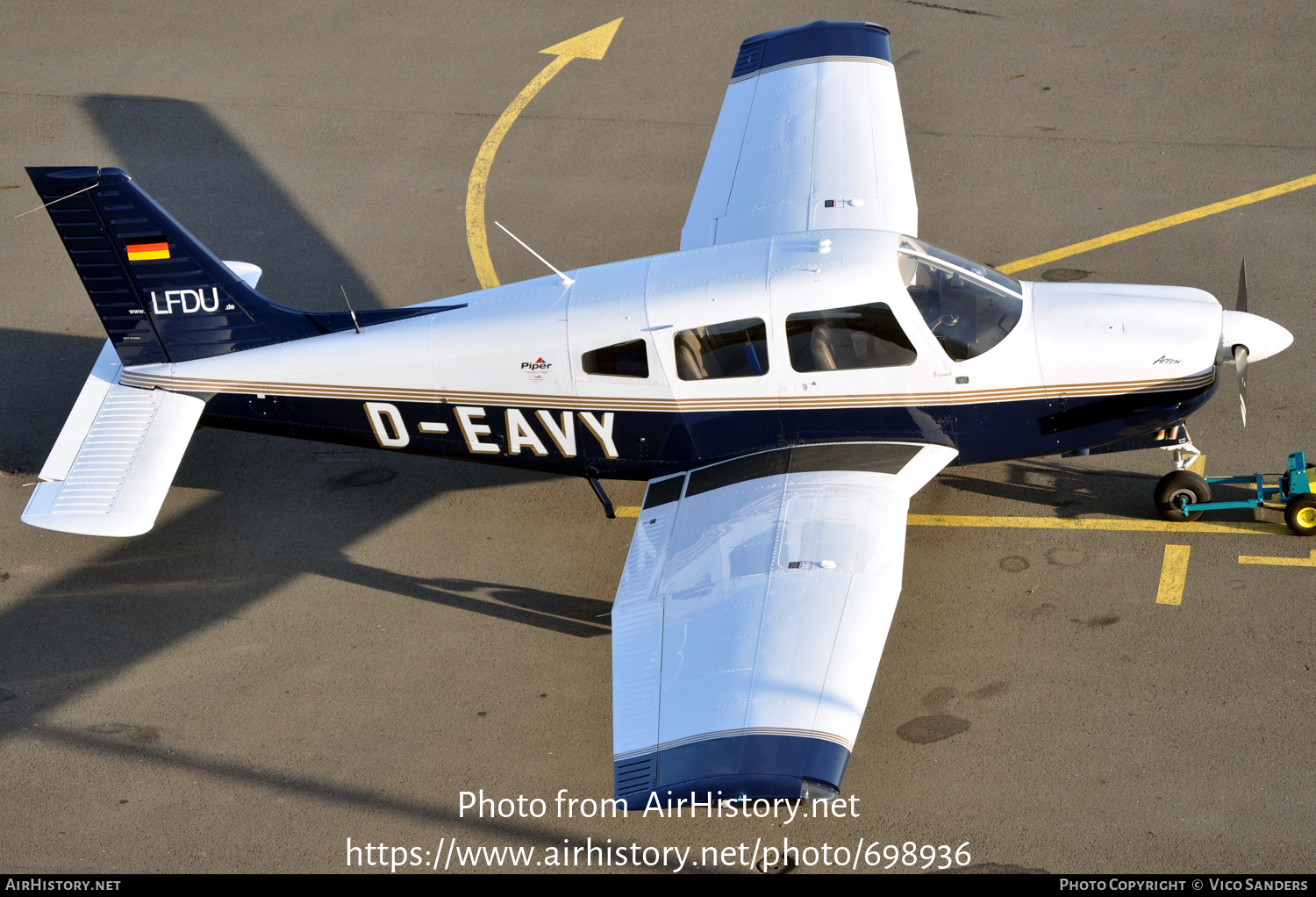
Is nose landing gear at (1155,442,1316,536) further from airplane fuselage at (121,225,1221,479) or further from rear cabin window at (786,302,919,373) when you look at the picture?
rear cabin window at (786,302,919,373)

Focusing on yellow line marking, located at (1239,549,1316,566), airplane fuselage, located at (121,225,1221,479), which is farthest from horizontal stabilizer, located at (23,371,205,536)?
yellow line marking, located at (1239,549,1316,566)

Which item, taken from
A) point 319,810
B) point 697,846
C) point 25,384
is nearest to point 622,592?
point 697,846

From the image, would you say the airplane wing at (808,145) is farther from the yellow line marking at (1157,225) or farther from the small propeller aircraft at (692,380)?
the yellow line marking at (1157,225)

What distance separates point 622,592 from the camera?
7.57m

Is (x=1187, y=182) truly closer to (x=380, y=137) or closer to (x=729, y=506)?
(x=729, y=506)

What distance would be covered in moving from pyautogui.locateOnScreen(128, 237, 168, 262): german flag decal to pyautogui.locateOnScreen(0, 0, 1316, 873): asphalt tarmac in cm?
223

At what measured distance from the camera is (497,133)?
14211 mm

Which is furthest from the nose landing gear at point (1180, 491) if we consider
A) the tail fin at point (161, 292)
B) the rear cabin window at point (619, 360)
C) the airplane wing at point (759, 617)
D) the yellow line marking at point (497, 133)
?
the yellow line marking at point (497, 133)

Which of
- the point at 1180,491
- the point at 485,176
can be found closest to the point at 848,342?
the point at 1180,491

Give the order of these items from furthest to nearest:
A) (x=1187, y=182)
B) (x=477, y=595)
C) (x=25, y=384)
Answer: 1. (x=1187, y=182)
2. (x=25, y=384)
3. (x=477, y=595)

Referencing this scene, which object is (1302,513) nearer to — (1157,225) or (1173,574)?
(1173,574)

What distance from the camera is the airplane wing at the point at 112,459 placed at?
26.0ft

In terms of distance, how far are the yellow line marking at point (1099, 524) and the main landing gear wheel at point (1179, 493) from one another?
110 mm
